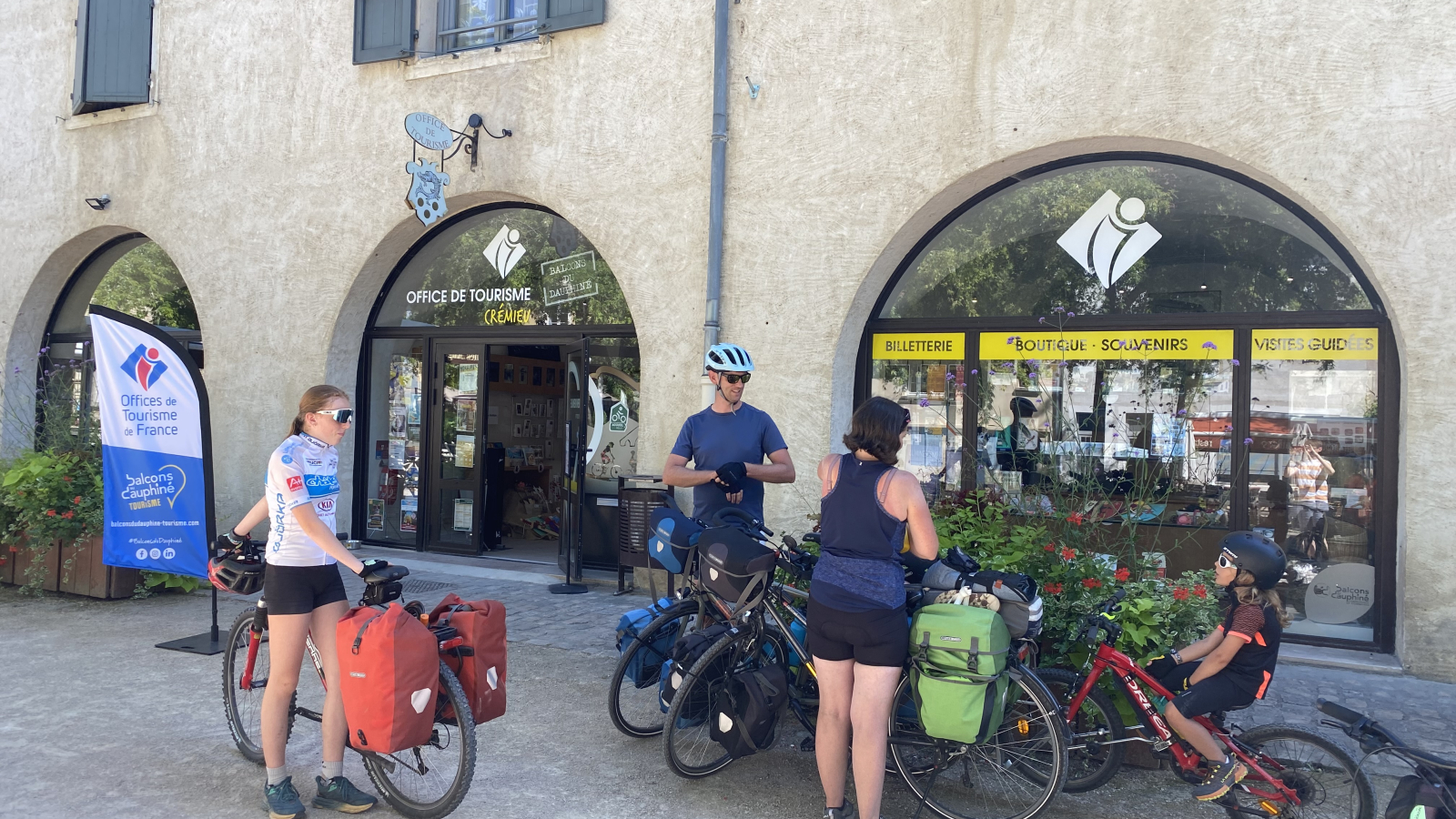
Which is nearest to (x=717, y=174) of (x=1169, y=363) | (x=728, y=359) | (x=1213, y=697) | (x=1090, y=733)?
(x=728, y=359)

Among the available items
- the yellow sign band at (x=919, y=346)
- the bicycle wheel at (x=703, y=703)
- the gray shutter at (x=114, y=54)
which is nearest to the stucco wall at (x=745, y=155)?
the gray shutter at (x=114, y=54)

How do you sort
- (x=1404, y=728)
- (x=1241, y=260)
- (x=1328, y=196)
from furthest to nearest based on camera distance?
(x=1241, y=260), (x=1328, y=196), (x=1404, y=728)

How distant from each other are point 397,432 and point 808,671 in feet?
23.8

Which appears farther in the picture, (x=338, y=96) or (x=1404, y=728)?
(x=338, y=96)

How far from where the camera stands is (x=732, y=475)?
4.78 meters

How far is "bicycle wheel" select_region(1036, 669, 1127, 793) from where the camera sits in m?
4.10

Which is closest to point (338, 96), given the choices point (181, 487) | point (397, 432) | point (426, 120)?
point (426, 120)

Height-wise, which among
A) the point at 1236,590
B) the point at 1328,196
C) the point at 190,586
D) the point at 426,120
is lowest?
Answer: the point at 190,586

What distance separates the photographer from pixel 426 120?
8.63m

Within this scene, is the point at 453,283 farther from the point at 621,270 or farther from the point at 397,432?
the point at 621,270

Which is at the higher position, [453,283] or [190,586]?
[453,283]

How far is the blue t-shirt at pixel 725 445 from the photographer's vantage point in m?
5.19

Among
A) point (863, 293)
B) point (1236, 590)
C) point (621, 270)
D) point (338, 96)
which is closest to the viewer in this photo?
point (1236, 590)

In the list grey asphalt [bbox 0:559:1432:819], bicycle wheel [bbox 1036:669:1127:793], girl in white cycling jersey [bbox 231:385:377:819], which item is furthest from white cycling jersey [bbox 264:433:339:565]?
bicycle wheel [bbox 1036:669:1127:793]
